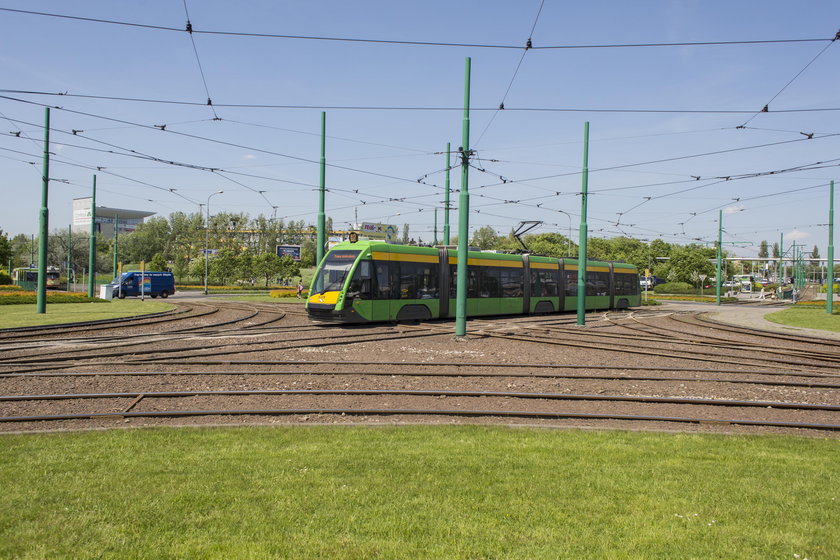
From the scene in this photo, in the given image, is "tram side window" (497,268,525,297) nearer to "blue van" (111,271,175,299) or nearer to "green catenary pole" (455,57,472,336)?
"green catenary pole" (455,57,472,336)

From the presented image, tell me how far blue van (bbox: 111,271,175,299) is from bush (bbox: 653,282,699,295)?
5528 centimetres

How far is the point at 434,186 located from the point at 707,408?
23137 millimetres

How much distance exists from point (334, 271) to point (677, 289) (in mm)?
62827

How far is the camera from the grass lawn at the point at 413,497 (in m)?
4.01

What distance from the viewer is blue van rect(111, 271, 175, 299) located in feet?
157

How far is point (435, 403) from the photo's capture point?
9.19 meters

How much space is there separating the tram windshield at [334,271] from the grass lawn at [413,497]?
13.2 meters

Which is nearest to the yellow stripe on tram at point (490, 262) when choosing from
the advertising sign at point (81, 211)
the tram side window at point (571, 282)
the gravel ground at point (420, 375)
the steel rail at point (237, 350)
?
the tram side window at point (571, 282)

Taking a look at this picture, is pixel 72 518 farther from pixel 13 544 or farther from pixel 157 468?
pixel 157 468

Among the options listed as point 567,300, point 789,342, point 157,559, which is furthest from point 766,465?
point 567,300

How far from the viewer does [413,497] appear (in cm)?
488

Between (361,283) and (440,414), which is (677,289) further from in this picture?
(440,414)

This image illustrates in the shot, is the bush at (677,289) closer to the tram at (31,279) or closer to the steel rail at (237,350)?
the steel rail at (237,350)

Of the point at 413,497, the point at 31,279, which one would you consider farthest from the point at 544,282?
the point at 31,279
